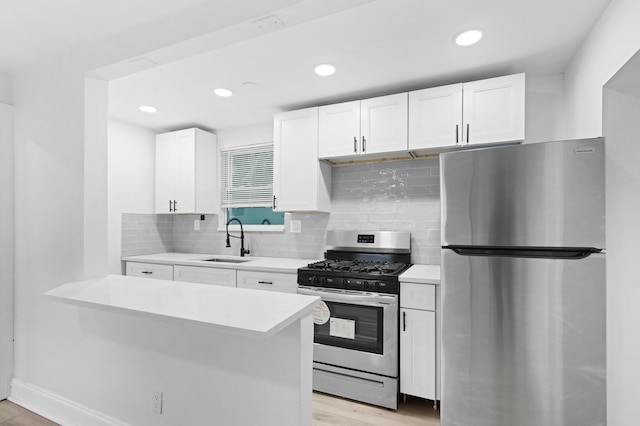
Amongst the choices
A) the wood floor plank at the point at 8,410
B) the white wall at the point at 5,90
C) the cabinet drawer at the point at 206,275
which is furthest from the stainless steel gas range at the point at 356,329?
the white wall at the point at 5,90

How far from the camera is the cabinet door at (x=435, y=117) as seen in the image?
2.51 metres

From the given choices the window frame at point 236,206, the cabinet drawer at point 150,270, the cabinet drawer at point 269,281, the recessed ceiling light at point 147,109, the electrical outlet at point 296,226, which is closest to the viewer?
the cabinet drawer at point 269,281

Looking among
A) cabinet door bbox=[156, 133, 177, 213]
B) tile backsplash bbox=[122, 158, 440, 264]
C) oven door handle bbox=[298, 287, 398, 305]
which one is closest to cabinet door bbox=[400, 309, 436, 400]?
oven door handle bbox=[298, 287, 398, 305]

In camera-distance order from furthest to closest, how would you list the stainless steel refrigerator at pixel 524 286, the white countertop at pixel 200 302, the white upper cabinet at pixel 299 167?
the white upper cabinet at pixel 299 167, the stainless steel refrigerator at pixel 524 286, the white countertop at pixel 200 302

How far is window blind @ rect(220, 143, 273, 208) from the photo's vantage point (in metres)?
3.81

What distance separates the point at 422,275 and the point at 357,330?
0.63 meters

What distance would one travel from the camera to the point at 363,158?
304cm

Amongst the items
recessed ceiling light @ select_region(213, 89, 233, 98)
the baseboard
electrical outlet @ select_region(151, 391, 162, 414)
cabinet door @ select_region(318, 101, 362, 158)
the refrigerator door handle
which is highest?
recessed ceiling light @ select_region(213, 89, 233, 98)

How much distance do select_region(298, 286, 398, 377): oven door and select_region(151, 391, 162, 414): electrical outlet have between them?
1224 mm

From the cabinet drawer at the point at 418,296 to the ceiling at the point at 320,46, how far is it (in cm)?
157

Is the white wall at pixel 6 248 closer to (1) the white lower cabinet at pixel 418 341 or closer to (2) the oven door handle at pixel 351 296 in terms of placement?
(2) the oven door handle at pixel 351 296

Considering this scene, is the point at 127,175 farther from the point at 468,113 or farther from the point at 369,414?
the point at 468,113

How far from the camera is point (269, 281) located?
2.93 m

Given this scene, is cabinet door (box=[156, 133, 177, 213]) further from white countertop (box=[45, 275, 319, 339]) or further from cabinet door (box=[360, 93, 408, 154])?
cabinet door (box=[360, 93, 408, 154])
